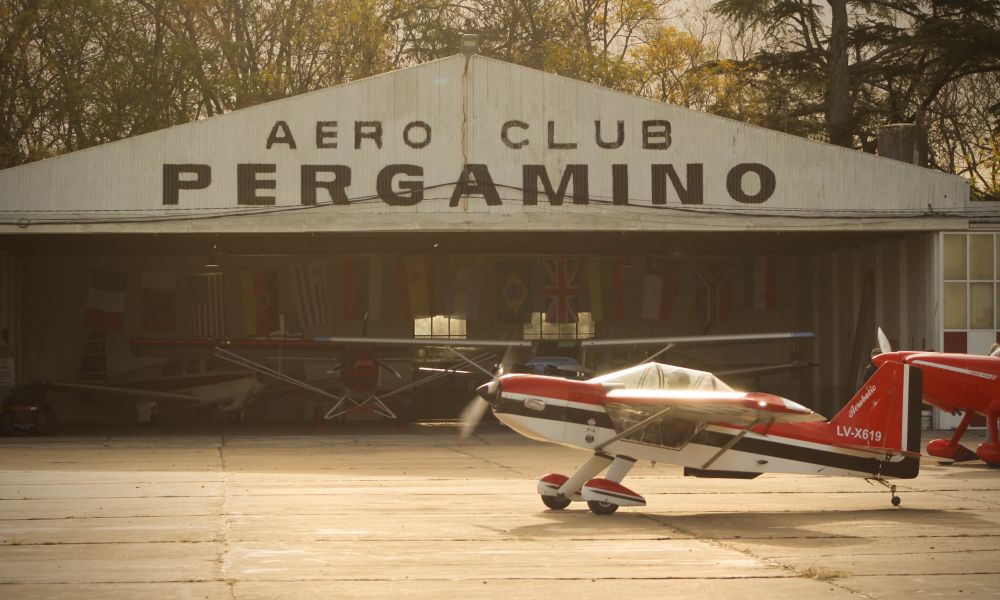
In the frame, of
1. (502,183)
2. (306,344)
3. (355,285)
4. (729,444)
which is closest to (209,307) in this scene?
(355,285)

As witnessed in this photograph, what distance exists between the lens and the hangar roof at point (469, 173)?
2472 cm

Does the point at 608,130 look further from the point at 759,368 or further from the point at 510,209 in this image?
→ the point at 759,368

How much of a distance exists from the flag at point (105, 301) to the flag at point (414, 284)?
303 inches

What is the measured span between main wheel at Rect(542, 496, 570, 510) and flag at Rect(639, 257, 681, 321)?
69.4 feet

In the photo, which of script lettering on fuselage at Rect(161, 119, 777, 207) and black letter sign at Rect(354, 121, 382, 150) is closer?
script lettering on fuselage at Rect(161, 119, 777, 207)

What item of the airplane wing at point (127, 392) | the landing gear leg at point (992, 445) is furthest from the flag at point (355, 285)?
the landing gear leg at point (992, 445)

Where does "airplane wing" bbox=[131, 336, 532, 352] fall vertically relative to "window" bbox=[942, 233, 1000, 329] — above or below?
below

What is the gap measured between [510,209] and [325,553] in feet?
52.5

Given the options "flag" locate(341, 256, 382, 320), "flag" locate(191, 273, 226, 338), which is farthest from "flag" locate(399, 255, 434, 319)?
"flag" locate(191, 273, 226, 338)

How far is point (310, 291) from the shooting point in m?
33.2

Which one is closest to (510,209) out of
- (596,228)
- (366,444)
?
(596,228)

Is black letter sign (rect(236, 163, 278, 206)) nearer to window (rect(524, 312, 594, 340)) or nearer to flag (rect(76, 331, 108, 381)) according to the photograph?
flag (rect(76, 331, 108, 381))

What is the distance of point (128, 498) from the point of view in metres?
13.5

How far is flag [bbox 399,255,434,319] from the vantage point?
3234cm
